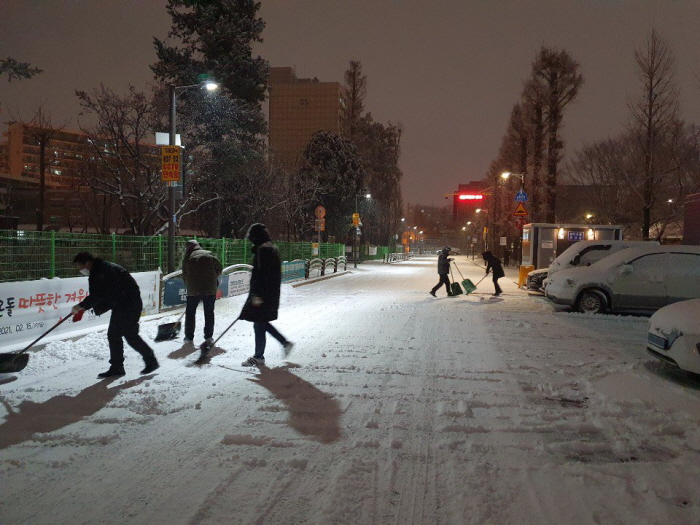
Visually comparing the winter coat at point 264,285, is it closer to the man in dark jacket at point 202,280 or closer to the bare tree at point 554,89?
the man in dark jacket at point 202,280

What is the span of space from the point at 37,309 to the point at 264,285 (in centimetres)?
432

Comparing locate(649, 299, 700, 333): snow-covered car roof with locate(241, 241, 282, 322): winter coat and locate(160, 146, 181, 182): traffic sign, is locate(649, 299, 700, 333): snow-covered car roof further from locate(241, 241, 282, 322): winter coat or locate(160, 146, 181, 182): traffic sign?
locate(160, 146, 181, 182): traffic sign

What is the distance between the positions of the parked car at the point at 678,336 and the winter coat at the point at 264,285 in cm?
477

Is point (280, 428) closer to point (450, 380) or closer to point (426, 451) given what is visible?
point (426, 451)

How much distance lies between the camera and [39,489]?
3396 millimetres

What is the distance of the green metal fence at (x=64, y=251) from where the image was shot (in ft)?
31.3

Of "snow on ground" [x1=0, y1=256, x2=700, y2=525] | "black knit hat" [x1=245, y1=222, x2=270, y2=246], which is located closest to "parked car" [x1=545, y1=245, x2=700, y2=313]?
"snow on ground" [x1=0, y1=256, x2=700, y2=525]

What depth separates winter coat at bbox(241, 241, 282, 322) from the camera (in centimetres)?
659

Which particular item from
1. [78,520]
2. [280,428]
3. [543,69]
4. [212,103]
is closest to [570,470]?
[280,428]

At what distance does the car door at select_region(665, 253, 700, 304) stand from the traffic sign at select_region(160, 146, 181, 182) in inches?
469

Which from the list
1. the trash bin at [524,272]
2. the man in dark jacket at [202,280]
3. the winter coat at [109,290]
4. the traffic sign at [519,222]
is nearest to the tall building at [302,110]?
the traffic sign at [519,222]

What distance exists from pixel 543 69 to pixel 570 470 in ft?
94.3

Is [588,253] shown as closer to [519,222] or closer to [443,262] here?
[443,262]

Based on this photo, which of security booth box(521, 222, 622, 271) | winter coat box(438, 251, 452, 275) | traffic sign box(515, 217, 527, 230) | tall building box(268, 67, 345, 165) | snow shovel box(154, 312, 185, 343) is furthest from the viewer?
tall building box(268, 67, 345, 165)
